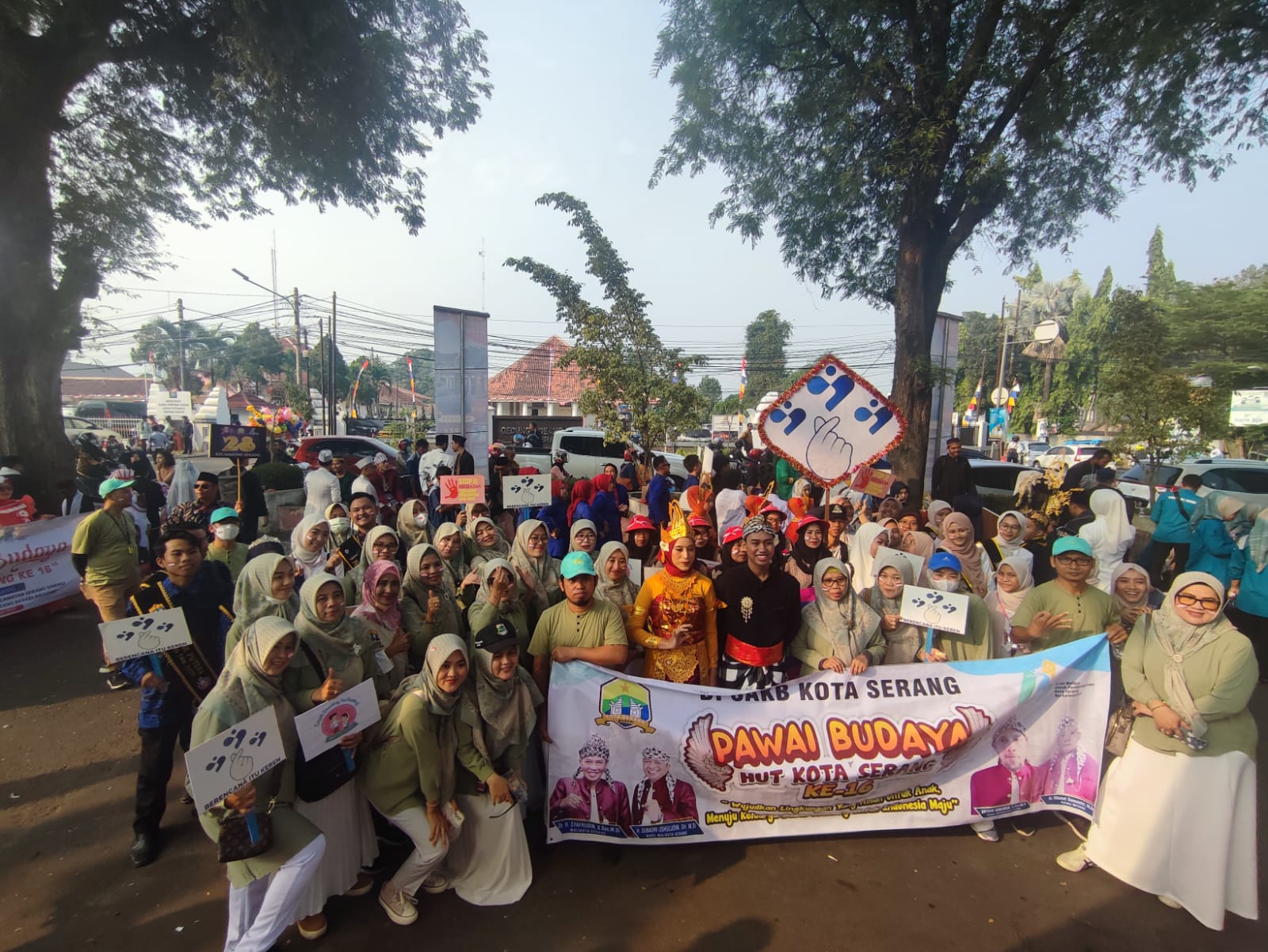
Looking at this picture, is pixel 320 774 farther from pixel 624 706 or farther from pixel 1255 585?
pixel 1255 585

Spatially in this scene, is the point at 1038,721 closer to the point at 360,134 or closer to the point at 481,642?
the point at 481,642

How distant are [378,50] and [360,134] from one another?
1633 mm

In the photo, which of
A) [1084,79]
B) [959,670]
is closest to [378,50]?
[1084,79]

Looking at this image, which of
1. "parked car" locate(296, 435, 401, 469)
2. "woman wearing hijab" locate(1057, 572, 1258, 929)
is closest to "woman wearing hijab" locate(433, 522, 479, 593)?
"woman wearing hijab" locate(1057, 572, 1258, 929)

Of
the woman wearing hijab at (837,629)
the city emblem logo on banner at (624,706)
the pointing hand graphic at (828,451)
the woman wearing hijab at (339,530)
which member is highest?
the pointing hand graphic at (828,451)

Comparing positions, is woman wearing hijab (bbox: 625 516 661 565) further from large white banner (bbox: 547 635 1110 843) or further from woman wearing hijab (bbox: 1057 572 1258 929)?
woman wearing hijab (bbox: 1057 572 1258 929)

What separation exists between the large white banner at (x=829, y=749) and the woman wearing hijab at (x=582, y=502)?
134 inches

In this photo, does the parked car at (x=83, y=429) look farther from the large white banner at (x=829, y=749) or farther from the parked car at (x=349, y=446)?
the large white banner at (x=829, y=749)

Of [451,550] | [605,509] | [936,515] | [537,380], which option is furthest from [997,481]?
[537,380]

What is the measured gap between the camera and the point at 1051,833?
11.7ft

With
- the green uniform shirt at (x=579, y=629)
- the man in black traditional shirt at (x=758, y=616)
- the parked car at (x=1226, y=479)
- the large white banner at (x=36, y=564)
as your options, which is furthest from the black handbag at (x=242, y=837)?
the parked car at (x=1226, y=479)

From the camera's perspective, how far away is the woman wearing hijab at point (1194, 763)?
2912 mm

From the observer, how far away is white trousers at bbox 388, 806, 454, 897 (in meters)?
2.89

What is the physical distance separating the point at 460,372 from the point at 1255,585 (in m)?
11.6
